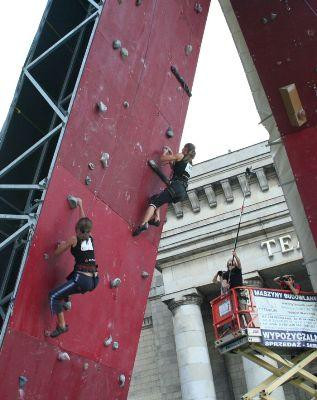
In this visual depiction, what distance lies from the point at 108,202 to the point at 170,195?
52.8 inches

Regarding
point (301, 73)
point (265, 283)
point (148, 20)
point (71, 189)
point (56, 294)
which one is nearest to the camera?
point (56, 294)

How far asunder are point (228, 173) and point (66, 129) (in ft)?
68.0

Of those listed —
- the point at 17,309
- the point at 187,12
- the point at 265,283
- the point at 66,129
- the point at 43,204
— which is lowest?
the point at 17,309

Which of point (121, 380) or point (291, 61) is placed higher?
point (291, 61)

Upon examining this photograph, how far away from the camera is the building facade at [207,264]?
81.4 feet

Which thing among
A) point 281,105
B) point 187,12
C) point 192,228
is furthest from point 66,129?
point 192,228

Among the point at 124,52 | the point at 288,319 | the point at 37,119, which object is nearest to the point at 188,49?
the point at 124,52

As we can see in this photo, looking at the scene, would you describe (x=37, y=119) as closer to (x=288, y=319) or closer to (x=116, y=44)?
(x=116, y=44)

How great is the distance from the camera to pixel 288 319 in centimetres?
1200

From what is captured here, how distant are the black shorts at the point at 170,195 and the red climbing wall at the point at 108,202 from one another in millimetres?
169

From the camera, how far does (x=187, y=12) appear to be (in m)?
9.83

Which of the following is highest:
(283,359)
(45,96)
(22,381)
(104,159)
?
(45,96)

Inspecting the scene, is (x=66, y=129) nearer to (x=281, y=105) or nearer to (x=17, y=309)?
(x=17, y=309)

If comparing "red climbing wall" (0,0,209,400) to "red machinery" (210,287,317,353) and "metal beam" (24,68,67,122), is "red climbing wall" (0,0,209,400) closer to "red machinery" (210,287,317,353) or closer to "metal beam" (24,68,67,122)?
"metal beam" (24,68,67,122)
